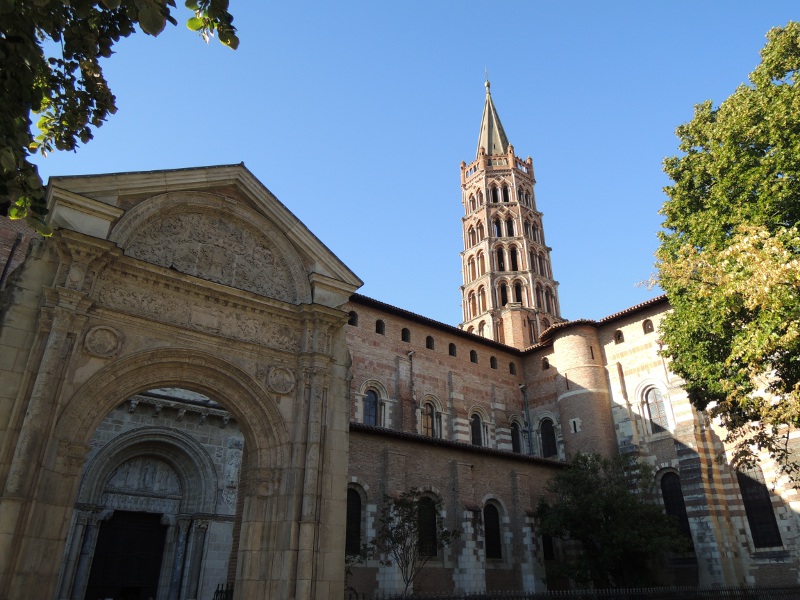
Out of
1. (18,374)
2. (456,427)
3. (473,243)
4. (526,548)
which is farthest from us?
(473,243)

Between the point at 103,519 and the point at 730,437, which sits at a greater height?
the point at 730,437

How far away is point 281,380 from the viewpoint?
1310 centimetres

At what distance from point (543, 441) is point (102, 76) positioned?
29125 millimetres

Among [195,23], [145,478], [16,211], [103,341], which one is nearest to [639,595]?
[103,341]

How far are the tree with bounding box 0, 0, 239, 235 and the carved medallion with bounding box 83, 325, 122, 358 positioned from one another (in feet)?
13.2

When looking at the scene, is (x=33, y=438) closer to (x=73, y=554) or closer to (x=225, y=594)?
(x=225, y=594)

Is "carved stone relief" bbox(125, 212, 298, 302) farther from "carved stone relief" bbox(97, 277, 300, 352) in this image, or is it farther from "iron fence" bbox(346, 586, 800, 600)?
"iron fence" bbox(346, 586, 800, 600)

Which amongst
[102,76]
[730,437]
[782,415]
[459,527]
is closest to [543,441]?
[459,527]

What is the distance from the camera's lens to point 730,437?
52.8 ft

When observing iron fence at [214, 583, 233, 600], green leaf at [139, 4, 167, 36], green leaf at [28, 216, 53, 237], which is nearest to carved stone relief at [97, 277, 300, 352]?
green leaf at [28, 216, 53, 237]

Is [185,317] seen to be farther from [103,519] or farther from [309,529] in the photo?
[103,519]

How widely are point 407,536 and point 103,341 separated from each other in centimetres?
1160

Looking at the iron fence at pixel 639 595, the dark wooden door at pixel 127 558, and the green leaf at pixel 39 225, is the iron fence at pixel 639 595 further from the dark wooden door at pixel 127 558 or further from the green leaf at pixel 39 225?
the green leaf at pixel 39 225

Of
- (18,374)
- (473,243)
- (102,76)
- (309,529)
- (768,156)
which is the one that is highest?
(473,243)
